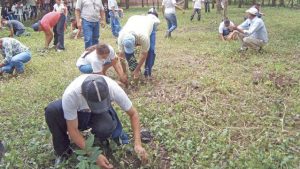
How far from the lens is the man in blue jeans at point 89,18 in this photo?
7.97 metres

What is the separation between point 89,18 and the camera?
797cm

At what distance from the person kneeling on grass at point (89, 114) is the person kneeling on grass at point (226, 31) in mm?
8168

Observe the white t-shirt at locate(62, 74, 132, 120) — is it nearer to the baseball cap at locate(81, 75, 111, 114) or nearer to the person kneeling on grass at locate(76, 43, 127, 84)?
the baseball cap at locate(81, 75, 111, 114)

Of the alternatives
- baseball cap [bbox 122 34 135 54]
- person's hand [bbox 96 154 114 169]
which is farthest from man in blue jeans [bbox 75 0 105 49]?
person's hand [bbox 96 154 114 169]

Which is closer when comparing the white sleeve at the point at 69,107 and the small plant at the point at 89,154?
the small plant at the point at 89,154

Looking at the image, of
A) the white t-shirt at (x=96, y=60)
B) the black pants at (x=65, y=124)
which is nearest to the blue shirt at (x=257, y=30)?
the white t-shirt at (x=96, y=60)

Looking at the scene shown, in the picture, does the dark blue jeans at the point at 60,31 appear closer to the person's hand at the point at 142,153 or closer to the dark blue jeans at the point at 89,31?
the dark blue jeans at the point at 89,31

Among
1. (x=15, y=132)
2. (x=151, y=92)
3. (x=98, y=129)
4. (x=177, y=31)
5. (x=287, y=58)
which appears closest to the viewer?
(x=98, y=129)

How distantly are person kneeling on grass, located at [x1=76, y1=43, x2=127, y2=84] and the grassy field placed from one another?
558mm

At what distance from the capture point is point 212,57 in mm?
9023

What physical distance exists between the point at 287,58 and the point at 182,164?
17.9 feet

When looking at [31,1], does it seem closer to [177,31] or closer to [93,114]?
[177,31]

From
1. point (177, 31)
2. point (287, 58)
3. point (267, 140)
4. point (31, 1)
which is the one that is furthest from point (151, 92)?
point (31, 1)

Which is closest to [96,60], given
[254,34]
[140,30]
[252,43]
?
[140,30]
